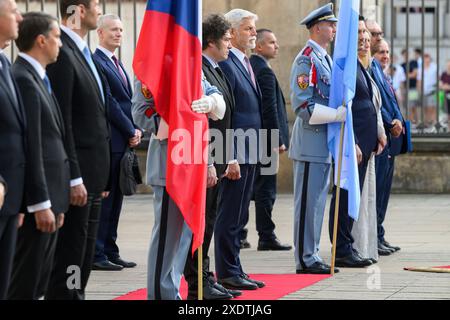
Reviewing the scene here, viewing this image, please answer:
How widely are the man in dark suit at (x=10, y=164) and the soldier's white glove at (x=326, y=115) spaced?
3.58m

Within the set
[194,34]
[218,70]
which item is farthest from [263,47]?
[194,34]

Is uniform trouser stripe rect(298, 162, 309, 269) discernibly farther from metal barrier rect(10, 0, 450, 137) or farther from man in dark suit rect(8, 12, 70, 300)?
metal barrier rect(10, 0, 450, 137)

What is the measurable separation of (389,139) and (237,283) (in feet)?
9.77

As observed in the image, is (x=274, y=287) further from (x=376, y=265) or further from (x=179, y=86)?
(x=179, y=86)

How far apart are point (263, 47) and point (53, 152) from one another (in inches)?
211

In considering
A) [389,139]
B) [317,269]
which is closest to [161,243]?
[317,269]

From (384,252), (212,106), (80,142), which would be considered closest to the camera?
(80,142)

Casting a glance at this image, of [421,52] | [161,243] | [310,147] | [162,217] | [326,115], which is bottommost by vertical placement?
[161,243]

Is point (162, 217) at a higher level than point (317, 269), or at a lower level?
higher

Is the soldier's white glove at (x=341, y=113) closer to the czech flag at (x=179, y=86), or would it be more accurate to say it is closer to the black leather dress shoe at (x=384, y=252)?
the black leather dress shoe at (x=384, y=252)

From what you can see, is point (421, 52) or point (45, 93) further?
point (421, 52)

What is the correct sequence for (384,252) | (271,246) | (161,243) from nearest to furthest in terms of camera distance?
(161,243), (384,252), (271,246)

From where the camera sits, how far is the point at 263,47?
11.6m

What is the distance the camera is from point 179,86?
732 cm
